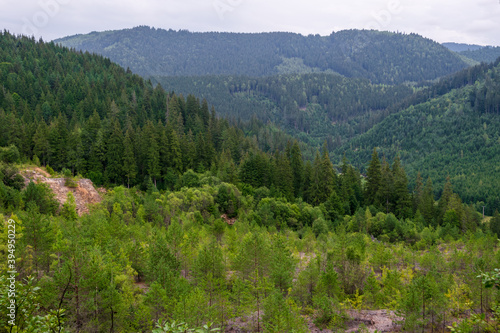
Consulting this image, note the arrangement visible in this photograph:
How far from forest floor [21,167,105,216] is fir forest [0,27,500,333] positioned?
0.25 m

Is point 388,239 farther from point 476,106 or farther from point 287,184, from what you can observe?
point 476,106

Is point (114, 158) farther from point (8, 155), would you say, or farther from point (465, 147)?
point (465, 147)

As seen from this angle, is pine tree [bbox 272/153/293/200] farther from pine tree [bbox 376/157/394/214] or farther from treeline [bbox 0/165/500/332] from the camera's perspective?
treeline [bbox 0/165/500/332]

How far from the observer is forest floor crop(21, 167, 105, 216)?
50219 mm

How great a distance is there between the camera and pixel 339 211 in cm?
6869

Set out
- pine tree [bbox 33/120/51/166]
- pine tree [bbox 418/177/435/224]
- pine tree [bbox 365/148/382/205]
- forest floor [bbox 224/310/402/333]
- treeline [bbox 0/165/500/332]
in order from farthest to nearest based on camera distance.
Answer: pine tree [bbox 365/148/382/205]
pine tree [bbox 418/177/435/224]
pine tree [bbox 33/120/51/166]
forest floor [bbox 224/310/402/333]
treeline [bbox 0/165/500/332]

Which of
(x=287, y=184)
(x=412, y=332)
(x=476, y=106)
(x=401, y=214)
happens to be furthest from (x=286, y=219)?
(x=476, y=106)

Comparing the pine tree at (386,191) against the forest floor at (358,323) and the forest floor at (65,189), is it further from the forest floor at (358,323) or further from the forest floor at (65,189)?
the forest floor at (65,189)

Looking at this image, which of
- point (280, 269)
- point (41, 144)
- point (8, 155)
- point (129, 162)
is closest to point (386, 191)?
point (129, 162)

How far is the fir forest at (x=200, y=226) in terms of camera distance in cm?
1983

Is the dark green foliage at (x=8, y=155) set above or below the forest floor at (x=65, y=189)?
above

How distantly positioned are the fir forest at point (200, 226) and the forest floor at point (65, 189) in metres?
0.25

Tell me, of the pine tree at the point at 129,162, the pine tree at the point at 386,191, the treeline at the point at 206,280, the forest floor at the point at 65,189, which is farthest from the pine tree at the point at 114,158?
the pine tree at the point at 386,191

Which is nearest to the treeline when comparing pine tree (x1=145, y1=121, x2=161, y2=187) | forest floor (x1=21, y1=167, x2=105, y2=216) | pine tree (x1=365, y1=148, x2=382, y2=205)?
forest floor (x1=21, y1=167, x2=105, y2=216)
